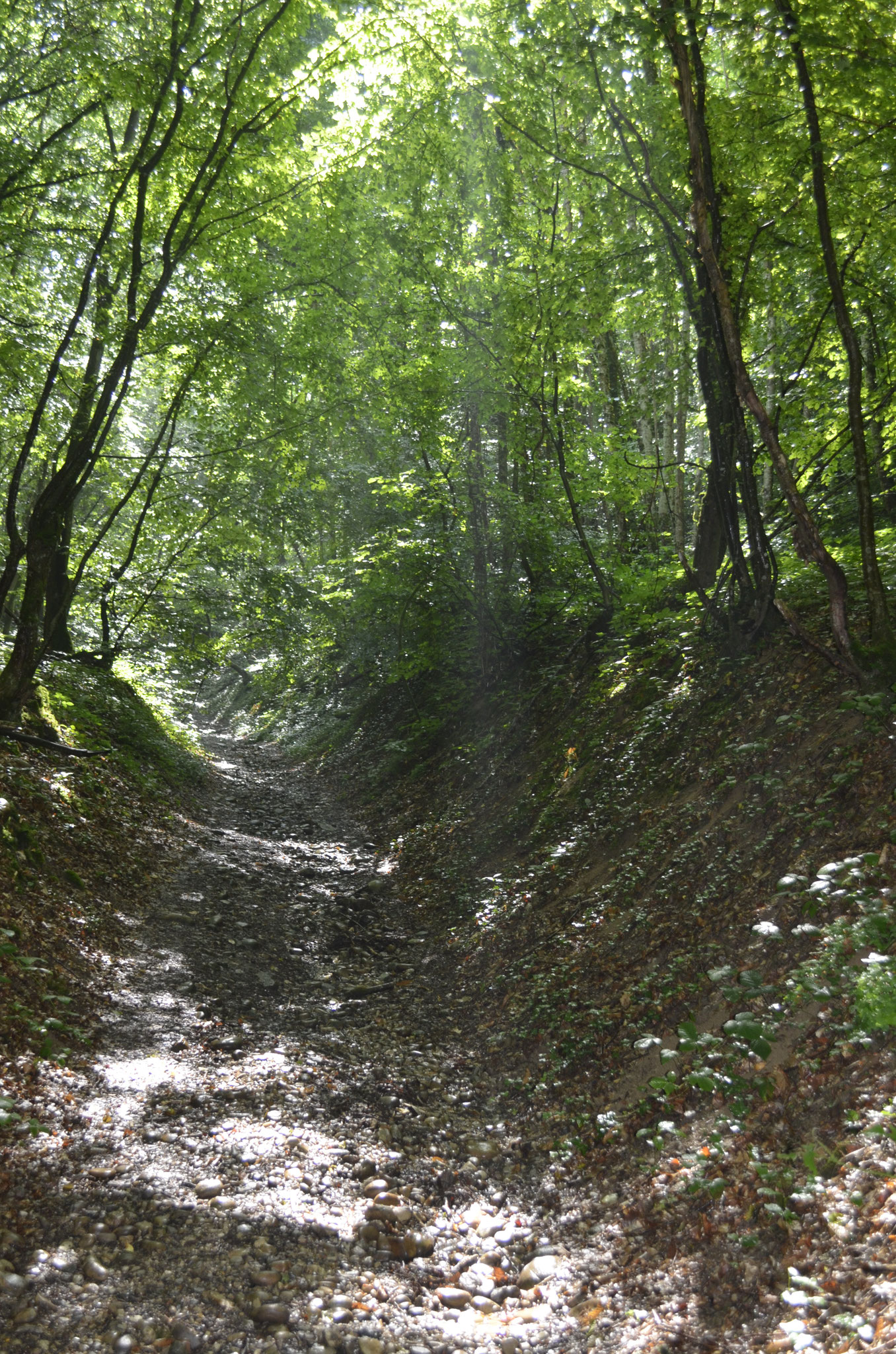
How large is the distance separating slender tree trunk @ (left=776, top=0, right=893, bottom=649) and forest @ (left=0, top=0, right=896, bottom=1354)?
0.04m

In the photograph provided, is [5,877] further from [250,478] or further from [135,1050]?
[250,478]

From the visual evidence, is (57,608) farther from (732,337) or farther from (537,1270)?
(537,1270)

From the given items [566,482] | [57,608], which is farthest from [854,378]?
[57,608]

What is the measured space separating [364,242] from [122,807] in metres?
8.79

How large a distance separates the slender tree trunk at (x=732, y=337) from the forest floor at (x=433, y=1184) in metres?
0.91

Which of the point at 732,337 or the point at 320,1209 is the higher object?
the point at 732,337

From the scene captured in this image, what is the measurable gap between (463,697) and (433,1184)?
30.1ft

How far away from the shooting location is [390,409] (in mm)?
11328

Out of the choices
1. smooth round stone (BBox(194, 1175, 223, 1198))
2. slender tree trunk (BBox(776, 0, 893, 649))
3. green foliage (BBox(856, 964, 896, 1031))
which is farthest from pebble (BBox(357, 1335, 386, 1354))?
slender tree trunk (BBox(776, 0, 893, 649))

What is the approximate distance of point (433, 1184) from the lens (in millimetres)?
3955

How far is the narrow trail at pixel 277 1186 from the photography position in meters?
2.90

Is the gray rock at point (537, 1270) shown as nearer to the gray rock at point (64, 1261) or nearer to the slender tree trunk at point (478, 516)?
the gray rock at point (64, 1261)

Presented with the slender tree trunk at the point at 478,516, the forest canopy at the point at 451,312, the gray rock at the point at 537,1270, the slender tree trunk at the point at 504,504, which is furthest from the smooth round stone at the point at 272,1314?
the slender tree trunk at the point at 478,516

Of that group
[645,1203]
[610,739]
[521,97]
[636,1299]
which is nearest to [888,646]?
[610,739]
